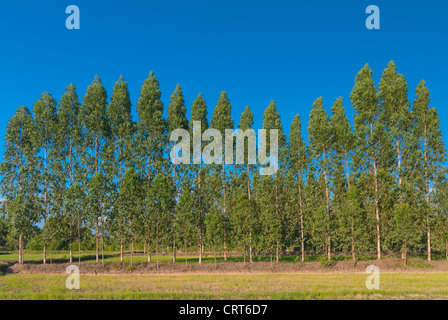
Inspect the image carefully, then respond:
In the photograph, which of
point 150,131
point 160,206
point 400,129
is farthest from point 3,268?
point 400,129

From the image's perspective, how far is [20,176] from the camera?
39.9 m

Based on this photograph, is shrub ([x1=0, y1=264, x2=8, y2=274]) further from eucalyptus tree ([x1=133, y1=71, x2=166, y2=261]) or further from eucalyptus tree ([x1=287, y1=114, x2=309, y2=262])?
eucalyptus tree ([x1=287, y1=114, x2=309, y2=262])

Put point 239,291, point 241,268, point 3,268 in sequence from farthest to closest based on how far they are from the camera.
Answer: point 3,268
point 241,268
point 239,291

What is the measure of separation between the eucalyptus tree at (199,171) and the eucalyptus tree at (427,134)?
24.4 metres

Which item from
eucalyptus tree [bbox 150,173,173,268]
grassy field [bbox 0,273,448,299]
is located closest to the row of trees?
eucalyptus tree [bbox 150,173,173,268]

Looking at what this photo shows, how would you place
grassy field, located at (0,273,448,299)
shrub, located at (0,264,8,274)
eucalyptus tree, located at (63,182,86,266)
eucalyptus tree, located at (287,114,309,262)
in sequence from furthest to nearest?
eucalyptus tree, located at (287,114,309,262)
eucalyptus tree, located at (63,182,86,266)
shrub, located at (0,264,8,274)
grassy field, located at (0,273,448,299)

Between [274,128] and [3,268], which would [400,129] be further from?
[3,268]

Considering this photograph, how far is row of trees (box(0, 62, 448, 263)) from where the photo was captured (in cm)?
3584

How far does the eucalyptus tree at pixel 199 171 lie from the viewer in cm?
3695

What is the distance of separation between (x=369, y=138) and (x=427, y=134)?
694 centimetres

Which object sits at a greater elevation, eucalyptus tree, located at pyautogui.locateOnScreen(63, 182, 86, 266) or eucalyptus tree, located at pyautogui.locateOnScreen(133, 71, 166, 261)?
eucalyptus tree, located at pyautogui.locateOnScreen(133, 71, 166, 261)

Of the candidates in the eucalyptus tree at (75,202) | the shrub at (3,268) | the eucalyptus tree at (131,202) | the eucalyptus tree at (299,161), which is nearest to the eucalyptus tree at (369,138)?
the eucalyptus tree at (299,161)

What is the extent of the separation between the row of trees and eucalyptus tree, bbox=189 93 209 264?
0.13m
